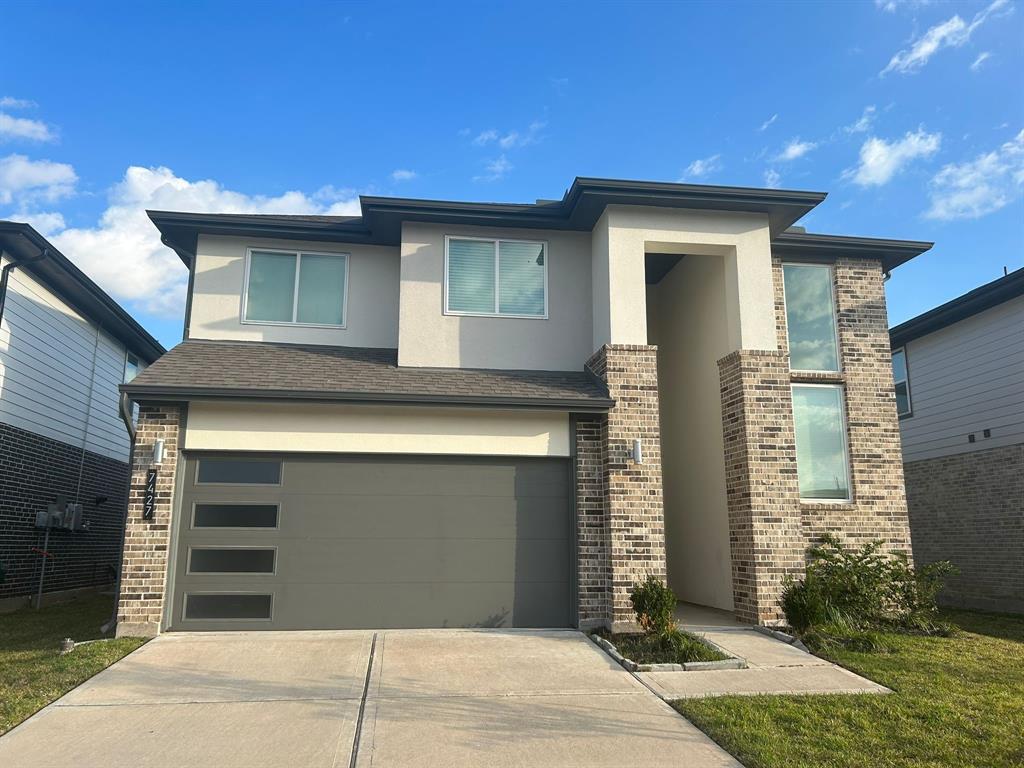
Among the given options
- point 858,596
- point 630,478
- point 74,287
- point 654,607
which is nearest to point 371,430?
point 630,478

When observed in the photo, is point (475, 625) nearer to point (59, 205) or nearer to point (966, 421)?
point (966, 421)

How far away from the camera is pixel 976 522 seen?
1281 centimetres

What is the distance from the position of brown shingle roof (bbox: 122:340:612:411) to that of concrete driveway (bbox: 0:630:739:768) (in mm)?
2911

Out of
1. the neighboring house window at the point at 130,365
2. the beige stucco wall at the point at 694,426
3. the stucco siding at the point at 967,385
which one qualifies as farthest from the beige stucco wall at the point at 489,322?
the neighboring house window at the point at 130,365

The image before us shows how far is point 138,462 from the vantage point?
8797mm

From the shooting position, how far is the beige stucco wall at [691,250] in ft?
32.7

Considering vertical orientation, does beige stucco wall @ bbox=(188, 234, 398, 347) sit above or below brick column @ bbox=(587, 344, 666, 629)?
above

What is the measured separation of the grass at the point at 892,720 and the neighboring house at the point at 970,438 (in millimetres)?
5424

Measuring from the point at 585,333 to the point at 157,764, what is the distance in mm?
7718

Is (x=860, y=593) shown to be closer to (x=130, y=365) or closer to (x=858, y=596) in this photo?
(x=858, y=596)

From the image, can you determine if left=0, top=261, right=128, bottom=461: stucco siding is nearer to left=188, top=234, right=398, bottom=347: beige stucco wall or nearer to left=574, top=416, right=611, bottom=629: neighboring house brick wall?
left=188, top=234, right=398, bottom=347: beige stucco wall

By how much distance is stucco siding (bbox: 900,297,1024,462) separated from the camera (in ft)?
40.6

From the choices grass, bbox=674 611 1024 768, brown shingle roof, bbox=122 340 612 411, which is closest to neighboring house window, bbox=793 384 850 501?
grass, bbox=674 611 1024 768

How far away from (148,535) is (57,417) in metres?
5.74
